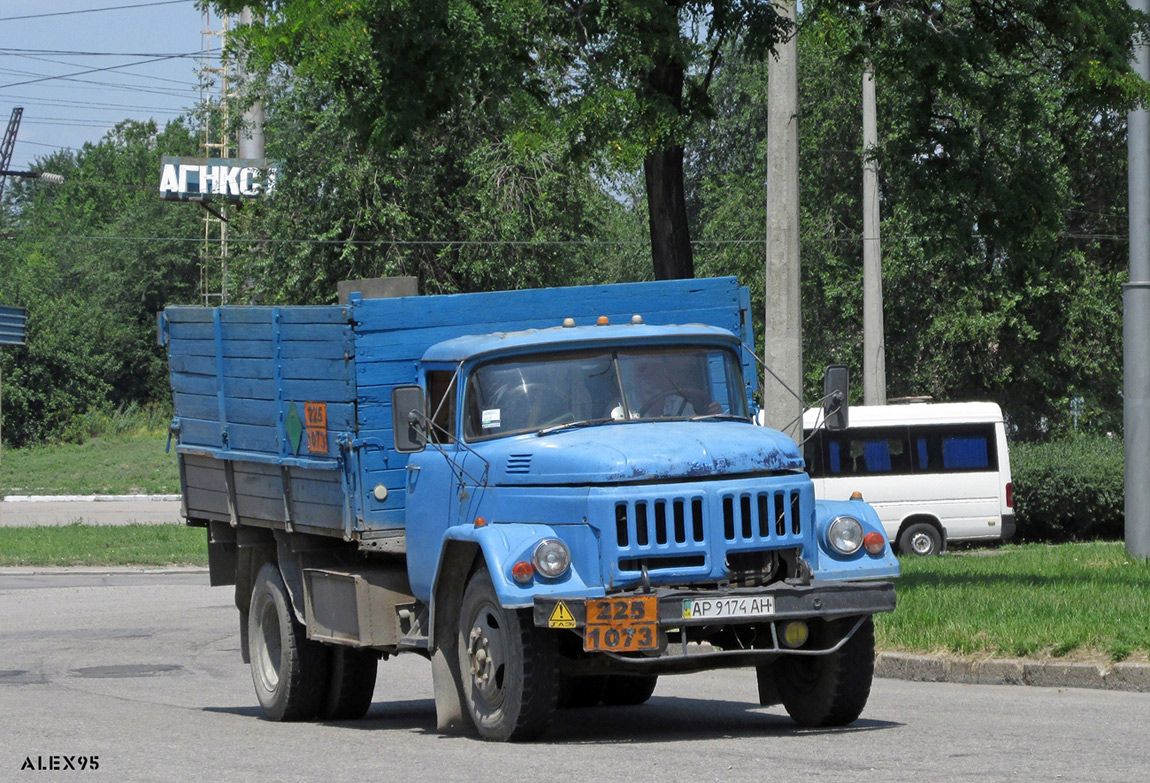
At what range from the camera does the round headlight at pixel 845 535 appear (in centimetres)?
895

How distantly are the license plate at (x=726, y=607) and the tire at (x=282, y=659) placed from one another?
12.8 feet

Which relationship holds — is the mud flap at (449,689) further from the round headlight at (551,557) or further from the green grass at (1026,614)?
the green grass at (1026,614)

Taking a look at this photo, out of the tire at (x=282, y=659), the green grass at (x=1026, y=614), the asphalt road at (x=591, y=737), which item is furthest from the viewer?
the green grass at (x=1026, y=614)

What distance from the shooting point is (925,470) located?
31.2 m

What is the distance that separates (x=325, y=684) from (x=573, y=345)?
359 cm

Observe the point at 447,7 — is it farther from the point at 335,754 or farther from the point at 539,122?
the point at 335,754

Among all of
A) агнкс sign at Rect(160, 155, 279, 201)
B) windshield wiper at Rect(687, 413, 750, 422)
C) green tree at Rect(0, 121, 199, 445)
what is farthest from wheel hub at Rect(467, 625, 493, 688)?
green tree at Rect(0, 121, 199, 445)

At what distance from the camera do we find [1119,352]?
3916 cm

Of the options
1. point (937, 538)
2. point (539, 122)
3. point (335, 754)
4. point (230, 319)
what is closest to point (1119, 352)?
point (937, 538)

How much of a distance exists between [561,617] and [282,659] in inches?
153

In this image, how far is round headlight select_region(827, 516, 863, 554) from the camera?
8.95 metres

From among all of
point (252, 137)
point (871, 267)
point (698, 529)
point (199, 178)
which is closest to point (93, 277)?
point (199, 178)
